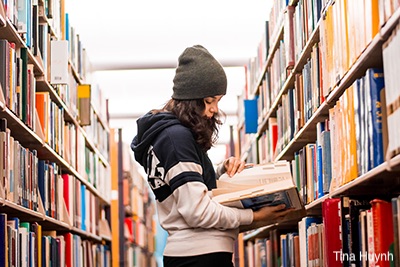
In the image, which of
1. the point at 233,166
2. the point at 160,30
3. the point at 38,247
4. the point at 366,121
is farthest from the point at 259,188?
the point at 160,30

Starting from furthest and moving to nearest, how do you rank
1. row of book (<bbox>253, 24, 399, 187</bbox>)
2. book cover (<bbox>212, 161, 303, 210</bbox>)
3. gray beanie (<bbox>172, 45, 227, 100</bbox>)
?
gray beanie (<bbox>172, 45, 227, 100</bbox>) < book cover (<bbox>212, 161, 303, 210</bbox>) < row of book (<bbox>253, 24, 399, 187</bbox>)

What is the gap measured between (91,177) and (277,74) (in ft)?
7.37

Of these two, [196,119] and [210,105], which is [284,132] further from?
[196,119]

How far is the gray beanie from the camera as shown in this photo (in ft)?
9.08

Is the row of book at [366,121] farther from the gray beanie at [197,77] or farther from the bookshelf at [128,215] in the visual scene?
the bookshelf at [128,215]

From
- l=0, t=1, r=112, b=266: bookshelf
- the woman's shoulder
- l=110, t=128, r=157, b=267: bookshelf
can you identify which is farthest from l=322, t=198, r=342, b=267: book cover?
l=110, t=128, r=157, b=267: bookshelf

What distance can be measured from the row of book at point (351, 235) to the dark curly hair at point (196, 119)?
53cm

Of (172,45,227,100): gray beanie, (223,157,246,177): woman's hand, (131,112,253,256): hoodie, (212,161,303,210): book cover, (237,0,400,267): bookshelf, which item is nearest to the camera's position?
(237,0,400,267): bookshelf

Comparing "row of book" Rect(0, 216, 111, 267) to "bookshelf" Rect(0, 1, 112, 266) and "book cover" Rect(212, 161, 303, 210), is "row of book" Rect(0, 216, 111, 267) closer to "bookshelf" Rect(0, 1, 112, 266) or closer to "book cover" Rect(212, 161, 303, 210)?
"bookshelf" Rect(0, 1, 112, 266)

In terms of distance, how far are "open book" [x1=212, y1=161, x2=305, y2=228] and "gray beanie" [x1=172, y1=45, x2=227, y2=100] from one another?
320 millimetres

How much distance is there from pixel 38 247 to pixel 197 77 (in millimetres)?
1614

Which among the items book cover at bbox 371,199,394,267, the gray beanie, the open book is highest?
the gray beanie

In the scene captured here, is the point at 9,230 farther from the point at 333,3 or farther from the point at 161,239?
the point at 161,239

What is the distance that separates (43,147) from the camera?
411 cm
